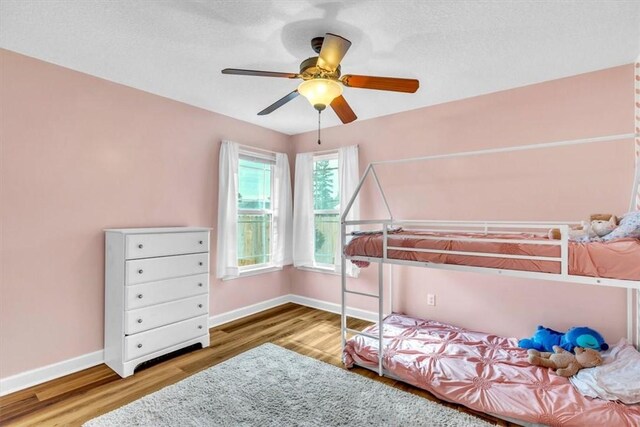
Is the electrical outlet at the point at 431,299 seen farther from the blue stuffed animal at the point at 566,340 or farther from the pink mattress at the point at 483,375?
the blue stuffed animal at the point at 566,340

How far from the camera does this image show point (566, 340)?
2355 mm

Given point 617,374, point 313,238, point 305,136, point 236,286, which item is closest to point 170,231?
Result: point 236,286

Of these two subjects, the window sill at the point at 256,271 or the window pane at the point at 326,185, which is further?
the window pane at the point at 326,185

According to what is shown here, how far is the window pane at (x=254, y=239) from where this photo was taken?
153 inches

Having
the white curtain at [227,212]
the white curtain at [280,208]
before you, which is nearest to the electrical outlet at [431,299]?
the white curtain at [280,208]

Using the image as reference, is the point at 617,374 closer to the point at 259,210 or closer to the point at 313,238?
the point at 313,238

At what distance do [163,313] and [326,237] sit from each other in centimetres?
213

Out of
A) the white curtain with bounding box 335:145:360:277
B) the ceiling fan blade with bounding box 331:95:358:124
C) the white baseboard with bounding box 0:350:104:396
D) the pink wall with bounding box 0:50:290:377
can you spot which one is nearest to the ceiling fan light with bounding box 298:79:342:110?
the ceiling fan blade with bounding box 331:95:358:124

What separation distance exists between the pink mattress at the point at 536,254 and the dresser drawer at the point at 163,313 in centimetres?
172

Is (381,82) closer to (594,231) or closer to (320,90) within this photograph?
(320,90)

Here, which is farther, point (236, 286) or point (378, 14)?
point (236, 286)

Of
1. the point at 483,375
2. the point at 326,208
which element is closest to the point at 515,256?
the point at 483,375

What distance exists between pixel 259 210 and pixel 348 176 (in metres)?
1.25

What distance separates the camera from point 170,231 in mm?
2719
